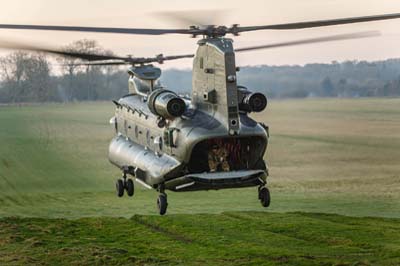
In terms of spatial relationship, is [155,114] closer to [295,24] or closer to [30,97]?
[295,24]

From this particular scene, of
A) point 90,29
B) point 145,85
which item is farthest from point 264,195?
point 145,85

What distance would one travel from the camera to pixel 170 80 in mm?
45281

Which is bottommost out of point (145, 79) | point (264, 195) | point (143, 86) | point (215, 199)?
point (215, 199)

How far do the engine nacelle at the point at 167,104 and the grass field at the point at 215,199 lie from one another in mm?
28061

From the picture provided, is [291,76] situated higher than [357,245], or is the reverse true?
[291,76]

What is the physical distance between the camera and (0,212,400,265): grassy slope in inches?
2263

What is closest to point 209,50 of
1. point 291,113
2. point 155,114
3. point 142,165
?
point 155,114

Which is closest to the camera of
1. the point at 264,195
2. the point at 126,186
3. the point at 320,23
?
the point at 320,23

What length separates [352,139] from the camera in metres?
69.2

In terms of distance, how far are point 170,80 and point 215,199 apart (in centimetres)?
2491

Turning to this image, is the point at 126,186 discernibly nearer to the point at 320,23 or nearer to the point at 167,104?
the point at 167,104

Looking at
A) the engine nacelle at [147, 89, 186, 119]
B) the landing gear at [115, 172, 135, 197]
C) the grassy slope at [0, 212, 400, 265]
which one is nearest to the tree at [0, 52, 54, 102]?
the grassy slope at [0, 212, 400, 265]

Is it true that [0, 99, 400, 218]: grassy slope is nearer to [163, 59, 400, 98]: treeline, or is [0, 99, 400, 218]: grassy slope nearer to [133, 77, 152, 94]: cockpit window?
[163, 59, 400, 98]: treeline

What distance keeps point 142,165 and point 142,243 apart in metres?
32.4
